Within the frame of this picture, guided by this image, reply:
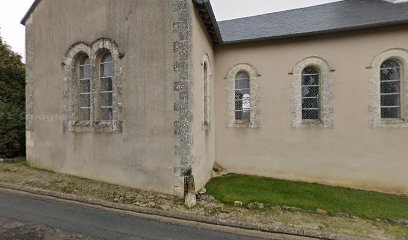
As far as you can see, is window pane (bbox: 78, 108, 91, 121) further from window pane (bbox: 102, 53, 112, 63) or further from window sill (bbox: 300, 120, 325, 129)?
window sill (bbox: 300, 120, 325, 129)

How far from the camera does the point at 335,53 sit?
764cm

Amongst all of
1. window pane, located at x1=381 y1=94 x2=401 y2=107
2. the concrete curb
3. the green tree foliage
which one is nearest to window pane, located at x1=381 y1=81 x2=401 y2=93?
window pane, located at x1=381 y1=94 x2=401 y2=107

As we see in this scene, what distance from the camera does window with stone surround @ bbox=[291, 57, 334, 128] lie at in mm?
7742

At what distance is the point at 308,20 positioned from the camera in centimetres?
897

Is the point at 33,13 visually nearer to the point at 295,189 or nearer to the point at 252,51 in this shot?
the point at 252,51

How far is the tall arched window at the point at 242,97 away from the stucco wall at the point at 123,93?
3.60 m

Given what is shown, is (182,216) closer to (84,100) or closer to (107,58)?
(84,100)

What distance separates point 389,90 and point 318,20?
11.1ft

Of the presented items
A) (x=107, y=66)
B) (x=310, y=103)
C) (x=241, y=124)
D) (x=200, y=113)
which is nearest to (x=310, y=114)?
(x=310, y=103)

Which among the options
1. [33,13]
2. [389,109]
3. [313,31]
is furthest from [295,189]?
[33,13]

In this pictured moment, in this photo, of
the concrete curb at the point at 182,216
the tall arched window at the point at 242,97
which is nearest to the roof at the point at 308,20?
the tall arched window at the point at 242,97

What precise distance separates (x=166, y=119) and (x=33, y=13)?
20.1 feet

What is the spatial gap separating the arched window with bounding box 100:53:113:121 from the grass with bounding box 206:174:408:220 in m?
3.65

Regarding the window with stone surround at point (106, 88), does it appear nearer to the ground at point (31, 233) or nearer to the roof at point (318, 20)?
the ground at point (31, 233)
